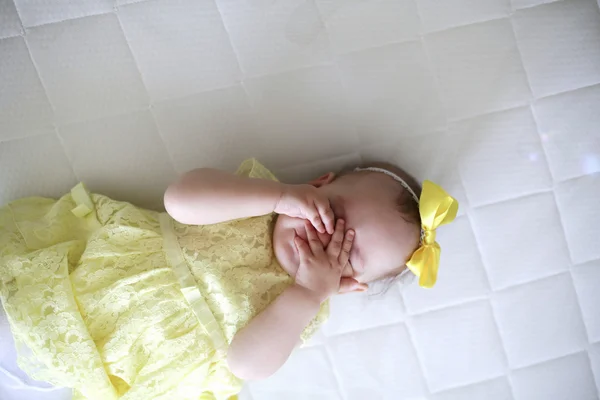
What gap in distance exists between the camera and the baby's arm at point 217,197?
110 centimetres

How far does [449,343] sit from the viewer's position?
4.51ft

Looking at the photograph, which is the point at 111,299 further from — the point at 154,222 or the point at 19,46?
the point at 19,46

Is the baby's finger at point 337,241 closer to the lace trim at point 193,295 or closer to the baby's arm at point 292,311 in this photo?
the baby's arm at point 292,311

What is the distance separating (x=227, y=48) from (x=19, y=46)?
0.51 metres

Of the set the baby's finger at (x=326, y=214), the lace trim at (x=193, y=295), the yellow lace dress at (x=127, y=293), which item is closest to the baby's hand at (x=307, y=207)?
the baby's finger at (x=326, y=214)

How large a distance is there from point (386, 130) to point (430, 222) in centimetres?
33

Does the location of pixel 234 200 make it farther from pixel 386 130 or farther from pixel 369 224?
pixel 386 130

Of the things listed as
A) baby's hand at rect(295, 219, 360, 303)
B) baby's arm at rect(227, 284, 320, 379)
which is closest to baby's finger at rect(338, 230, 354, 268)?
baby's hand at rect(295, 219, 360, 303)

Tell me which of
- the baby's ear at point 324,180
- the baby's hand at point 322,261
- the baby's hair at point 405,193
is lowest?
the baby's hand at point 322,261

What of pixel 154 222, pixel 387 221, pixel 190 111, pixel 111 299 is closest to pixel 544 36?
pixel 387 221

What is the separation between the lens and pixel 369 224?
1135 millimetres

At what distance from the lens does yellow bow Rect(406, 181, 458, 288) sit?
112 centimetres

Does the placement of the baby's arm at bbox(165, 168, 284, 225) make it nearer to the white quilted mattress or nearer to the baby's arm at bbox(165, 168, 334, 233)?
the baby's arm at bbox(165, 168, 334, 233)

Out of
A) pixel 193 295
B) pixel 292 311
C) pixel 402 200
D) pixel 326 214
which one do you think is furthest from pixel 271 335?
pixel 402 200
